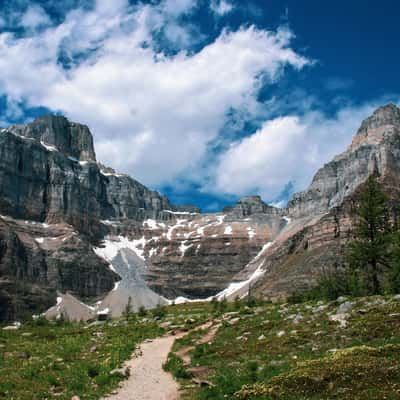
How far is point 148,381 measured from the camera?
24016 mm

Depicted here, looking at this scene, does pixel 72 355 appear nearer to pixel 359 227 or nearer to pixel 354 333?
pixel 354 333

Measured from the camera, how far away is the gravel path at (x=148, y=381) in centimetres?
2103

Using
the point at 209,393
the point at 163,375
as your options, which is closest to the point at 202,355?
the point at 163,375

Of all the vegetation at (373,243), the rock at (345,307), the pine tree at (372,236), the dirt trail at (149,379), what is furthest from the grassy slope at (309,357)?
the vegetation at (373,243)

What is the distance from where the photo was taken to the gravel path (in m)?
21.0

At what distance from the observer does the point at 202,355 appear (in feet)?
98.6

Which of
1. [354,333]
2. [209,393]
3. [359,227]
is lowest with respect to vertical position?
[209,393]

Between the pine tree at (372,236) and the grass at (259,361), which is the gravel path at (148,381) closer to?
the grass at (259,361)

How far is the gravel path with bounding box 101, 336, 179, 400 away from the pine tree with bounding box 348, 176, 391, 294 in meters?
25.9

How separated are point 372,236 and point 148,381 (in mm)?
34940

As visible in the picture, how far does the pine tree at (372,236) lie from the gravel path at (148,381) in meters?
25.9

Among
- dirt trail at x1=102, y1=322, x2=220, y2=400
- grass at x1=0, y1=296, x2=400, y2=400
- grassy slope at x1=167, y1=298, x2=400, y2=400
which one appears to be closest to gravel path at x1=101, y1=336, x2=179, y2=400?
dirt trail at x1=102, y1=322, x2=220, y2=400

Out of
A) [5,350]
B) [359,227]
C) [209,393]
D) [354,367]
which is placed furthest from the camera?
[359,227]

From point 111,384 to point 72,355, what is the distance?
9.20 metres
